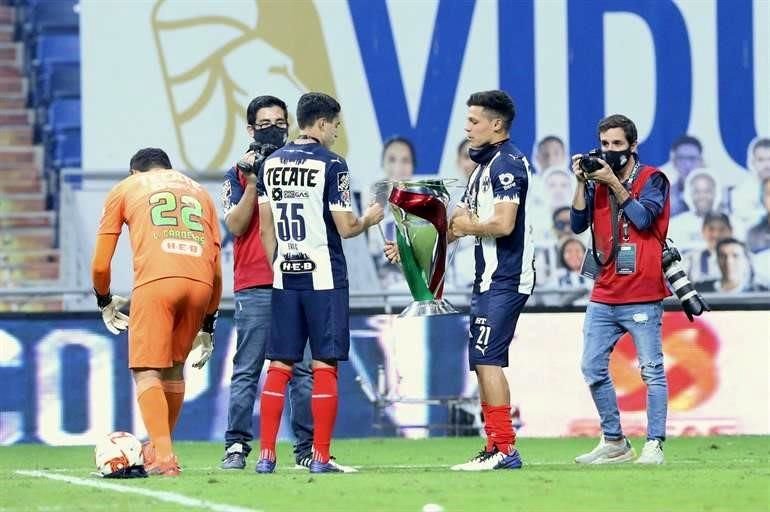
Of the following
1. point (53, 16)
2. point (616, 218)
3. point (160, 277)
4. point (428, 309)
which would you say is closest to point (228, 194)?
point (160, 277)

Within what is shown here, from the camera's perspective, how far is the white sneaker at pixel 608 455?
10133mm

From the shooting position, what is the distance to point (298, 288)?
9.34 metres

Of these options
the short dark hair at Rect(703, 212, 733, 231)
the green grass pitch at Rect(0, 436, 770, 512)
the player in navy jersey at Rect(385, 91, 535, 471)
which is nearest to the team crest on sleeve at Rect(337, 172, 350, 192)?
the player in navy jersey at Rect(385, 91, 535, 471)

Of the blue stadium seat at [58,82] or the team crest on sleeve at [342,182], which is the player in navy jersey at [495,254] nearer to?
the team crest on sleeve at [342,182]

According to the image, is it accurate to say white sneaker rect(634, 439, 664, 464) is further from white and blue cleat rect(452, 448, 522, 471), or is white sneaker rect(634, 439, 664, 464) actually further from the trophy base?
the trophy base

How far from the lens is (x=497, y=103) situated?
9484 millimetres

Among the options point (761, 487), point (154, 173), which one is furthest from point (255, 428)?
point (761, 487)

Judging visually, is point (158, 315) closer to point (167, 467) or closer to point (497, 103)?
point (167, 467)

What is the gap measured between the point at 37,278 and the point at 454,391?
5.29 metres

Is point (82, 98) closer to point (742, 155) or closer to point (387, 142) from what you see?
point (387, 142)

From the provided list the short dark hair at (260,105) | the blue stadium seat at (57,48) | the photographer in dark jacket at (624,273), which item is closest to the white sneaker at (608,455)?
the photographer in dark jacket at (624,273)

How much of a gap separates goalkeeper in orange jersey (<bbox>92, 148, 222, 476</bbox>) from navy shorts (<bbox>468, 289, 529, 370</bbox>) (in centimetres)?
140

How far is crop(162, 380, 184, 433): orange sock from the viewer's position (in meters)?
9.70

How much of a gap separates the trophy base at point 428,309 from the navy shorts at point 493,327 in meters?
0.19
